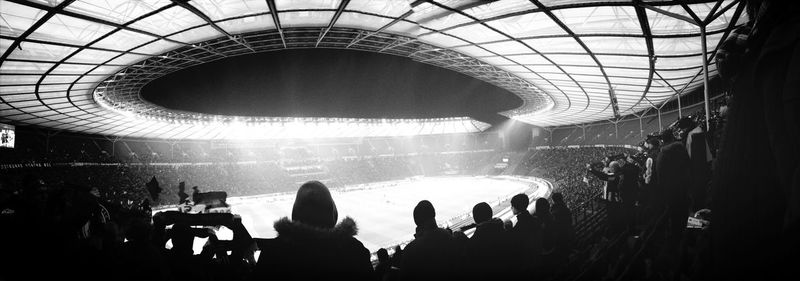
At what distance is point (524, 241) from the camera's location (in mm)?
4141

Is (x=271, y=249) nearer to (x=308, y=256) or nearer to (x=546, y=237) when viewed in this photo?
(x=308, y=256)

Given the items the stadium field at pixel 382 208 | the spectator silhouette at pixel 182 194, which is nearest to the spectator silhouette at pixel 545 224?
the spectator silhouette at pixel 182 194

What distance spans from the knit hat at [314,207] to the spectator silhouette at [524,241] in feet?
7.11

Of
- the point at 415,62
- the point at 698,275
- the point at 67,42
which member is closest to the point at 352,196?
the point at 415,62

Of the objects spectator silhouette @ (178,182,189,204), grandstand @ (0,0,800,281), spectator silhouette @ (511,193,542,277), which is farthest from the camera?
spectator silhouette @ (178,182,189,204)

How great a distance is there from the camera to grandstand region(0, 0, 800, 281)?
1286mm

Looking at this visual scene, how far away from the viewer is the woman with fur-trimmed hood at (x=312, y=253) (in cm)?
201

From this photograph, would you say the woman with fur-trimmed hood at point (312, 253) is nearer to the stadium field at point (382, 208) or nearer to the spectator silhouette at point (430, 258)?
the spectator silhouette at point (430, 258)

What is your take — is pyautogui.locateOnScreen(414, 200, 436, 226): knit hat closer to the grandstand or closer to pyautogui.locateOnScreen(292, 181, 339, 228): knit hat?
the grandstand

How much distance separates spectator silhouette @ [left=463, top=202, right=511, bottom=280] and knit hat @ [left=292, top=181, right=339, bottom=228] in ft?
5.30

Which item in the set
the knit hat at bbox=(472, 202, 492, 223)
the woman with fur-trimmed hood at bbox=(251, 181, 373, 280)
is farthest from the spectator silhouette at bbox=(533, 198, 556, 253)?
the woman with fur-trimmed hood at bbox=(251, 181, 373, 280)

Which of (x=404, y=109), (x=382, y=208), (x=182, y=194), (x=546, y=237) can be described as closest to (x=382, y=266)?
(x=546, y=237)

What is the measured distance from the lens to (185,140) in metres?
47.1

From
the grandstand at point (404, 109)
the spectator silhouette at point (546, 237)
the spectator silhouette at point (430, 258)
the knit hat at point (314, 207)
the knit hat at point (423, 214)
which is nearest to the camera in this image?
the grandstand at point (404, 109)
